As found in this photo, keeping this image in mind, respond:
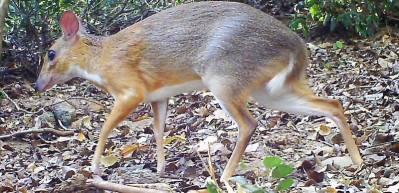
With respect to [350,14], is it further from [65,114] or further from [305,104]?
[305,104]

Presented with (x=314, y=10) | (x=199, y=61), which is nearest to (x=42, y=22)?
(x=314, y=10)

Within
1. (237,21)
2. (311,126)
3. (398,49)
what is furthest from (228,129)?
(398,49)

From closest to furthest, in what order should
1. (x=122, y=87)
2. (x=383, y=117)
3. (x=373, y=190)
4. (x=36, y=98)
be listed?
(x=373, y=190)
(x=122, y=87)
(x=383, y=117)
(x=36, y=98)

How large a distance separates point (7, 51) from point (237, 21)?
4.26 metres

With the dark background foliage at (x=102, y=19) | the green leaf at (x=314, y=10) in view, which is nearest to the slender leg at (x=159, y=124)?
the dark background foliage at (x=102, y=19)

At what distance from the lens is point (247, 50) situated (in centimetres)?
490

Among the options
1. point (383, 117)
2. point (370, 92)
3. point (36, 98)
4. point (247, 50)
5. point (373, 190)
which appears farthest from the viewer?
point (36, 98)

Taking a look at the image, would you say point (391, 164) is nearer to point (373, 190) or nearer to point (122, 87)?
point (373, 190)

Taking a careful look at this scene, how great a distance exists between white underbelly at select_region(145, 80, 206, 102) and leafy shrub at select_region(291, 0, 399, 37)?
3.71 m

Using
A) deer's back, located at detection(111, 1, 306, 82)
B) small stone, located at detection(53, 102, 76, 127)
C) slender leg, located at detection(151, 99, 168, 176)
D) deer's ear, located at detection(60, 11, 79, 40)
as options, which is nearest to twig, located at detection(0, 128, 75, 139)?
small stone, located at detection(53, 102, 76, 127)

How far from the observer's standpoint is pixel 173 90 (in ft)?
17.4

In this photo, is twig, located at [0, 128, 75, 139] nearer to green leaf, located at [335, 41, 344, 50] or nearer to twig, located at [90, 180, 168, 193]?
twig, located at [90, 180, 168, 193]

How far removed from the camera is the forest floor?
16.6 feet

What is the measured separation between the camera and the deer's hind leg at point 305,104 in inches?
202
